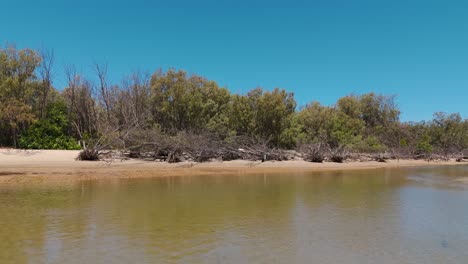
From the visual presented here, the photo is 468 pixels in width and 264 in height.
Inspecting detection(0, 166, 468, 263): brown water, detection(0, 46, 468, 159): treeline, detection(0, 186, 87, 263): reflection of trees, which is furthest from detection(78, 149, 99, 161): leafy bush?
detection(0, 186, 87, 263): reflection of trees

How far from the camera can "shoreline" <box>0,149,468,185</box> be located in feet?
62.8

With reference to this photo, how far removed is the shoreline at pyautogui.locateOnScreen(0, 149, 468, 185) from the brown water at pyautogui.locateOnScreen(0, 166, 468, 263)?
12.5 ft

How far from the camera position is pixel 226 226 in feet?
30.0

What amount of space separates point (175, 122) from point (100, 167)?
16023 millimetres

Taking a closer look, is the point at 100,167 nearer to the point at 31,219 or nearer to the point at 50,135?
the point at 50,135

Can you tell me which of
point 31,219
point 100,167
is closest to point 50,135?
point 100,167

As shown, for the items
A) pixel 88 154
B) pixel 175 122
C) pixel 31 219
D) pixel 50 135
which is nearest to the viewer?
pixel 31 219

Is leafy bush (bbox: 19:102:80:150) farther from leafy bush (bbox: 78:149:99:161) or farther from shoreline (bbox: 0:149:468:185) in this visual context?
leafy bush (bbox: 78:149:99:161)

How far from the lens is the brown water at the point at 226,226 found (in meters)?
6.90

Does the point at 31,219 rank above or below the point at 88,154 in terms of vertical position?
below

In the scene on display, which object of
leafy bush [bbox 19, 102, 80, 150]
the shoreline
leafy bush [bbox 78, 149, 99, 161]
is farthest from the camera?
leafy bush [bbox 19, 102, 80, 150]

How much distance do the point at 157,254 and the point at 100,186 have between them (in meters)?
10.4

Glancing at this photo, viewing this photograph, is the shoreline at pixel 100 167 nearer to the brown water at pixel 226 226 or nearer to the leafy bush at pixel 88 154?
the leafy bush at pixel 88 154

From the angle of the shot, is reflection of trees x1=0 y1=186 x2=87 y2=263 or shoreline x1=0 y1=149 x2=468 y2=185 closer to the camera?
reflection of trees x1=0 y1=186 x2=87 y2=263
